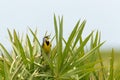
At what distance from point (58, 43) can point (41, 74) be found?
6.9 inches

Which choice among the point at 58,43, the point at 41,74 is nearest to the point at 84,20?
the point at 58,43

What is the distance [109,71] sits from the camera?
2.51 m

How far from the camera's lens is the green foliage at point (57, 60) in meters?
2.29

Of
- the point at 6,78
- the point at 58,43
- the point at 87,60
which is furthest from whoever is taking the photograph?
the point at 87,60

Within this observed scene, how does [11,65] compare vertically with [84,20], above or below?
below

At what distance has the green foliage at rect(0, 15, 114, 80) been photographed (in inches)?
90.4

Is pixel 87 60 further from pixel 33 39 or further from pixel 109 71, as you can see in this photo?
pixel 33 39

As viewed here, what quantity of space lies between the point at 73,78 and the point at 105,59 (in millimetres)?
307

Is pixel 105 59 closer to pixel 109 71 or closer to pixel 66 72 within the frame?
pixel 109 71

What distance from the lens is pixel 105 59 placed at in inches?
101

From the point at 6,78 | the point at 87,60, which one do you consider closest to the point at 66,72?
the point at 87,60

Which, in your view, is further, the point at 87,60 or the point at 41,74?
the point at 87,60

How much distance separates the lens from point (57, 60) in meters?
2.31

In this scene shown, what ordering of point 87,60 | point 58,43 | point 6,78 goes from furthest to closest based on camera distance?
point 87,60 < point 58,43 < point 6,78
